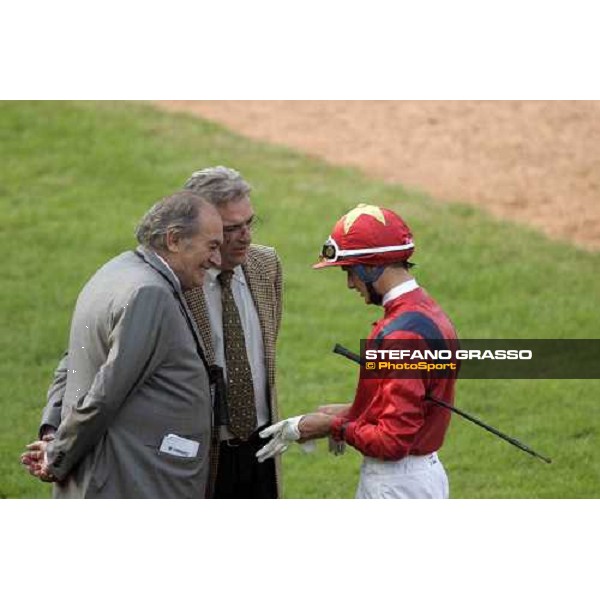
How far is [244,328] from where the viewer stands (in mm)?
5793

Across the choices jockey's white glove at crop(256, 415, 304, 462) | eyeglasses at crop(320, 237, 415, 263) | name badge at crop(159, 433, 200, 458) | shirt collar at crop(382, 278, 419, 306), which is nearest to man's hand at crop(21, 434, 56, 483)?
name badge at crop(159, 433, 200, 458)

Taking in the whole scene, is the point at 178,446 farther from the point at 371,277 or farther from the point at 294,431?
the point at 371,277

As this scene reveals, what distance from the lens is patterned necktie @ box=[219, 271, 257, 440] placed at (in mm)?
5688

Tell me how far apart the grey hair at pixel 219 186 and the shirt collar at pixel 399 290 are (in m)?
0.74

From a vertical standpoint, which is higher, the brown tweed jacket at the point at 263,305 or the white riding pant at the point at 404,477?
the brown tweed jacket at the point at 263,305

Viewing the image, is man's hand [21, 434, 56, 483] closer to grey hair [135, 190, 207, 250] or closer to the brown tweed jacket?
the brown tweed jacket

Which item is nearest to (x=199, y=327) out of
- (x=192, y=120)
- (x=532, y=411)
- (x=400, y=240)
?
(x=400, y=240)

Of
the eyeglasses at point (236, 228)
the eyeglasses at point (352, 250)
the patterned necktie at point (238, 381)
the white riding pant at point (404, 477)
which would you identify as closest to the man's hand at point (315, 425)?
the white riding pant at point (404, 477)

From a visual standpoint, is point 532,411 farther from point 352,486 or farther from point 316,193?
point 316,193

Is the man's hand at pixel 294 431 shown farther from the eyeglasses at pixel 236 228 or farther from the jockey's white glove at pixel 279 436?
the eyeglasses at pixel 236 228

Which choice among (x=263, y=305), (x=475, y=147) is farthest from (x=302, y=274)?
(x=263, y=305)

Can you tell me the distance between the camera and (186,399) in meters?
5.31

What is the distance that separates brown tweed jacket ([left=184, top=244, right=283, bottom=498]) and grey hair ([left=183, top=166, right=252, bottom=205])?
320 mm

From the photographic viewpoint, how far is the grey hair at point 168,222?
533 centimetres
